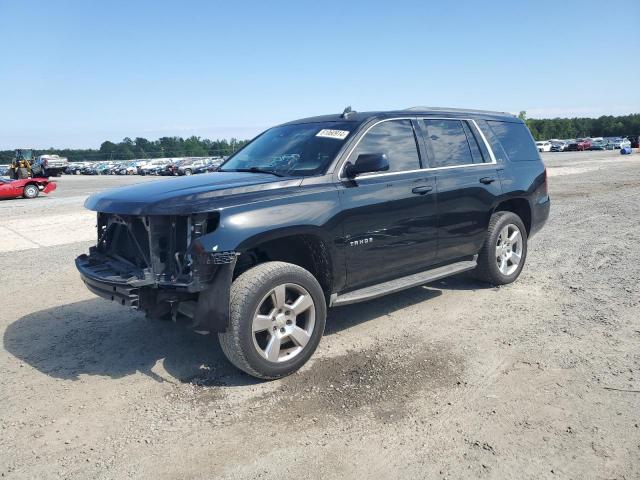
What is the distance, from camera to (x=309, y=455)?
2.94m

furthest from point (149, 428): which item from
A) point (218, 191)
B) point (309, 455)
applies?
point (218, 191)

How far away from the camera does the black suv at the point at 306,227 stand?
365 centimetres

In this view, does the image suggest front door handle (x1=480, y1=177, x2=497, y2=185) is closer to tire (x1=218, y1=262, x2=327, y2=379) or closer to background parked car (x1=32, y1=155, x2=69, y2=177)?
tire (x1=218, y1=262, x2=327, y2=379)

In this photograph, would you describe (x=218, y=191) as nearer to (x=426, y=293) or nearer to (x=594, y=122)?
(x=426, y=293)

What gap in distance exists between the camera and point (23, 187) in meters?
21.3

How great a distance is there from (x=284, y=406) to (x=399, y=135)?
2762mm

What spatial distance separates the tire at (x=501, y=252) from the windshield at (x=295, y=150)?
2187 millimetres

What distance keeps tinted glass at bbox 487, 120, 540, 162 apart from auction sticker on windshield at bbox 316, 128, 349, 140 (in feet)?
7.31

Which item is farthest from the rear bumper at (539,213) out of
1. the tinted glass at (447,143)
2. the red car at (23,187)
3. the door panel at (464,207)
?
the red car at (23,187)

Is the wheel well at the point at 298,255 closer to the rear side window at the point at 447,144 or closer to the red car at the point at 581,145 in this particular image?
the rear side window at the point at 447,144

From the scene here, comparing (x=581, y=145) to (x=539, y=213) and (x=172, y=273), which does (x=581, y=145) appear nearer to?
(x=539, y=213)

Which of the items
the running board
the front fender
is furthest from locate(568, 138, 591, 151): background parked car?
the front fender

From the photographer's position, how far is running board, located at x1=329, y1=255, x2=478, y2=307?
14.4ft

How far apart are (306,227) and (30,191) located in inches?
841
